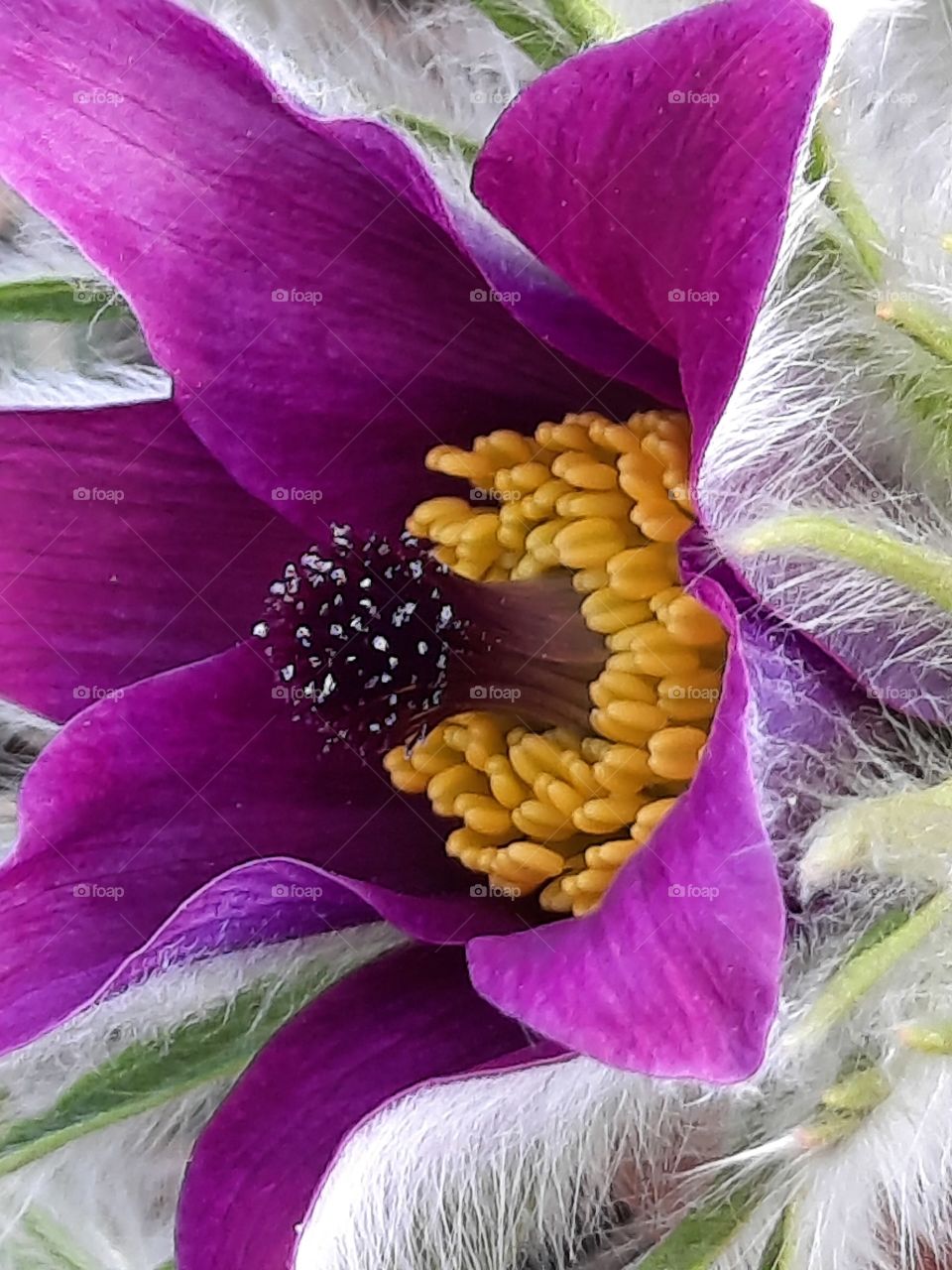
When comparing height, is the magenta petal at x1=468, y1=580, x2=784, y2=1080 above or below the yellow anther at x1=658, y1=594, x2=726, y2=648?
above

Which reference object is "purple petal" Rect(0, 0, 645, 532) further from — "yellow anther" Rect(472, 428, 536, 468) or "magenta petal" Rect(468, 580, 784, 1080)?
"magenta petal" Rect(468, 580, 784, 1080)

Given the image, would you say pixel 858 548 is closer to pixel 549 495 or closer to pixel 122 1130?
pixel 549 495

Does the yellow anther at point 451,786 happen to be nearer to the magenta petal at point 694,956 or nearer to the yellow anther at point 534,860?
the yellow anther at point 534,860

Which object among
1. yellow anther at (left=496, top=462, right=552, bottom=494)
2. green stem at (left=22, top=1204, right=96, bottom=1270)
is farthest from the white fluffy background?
yellow anther at (left=496, top=462, right=552, bottom=494)

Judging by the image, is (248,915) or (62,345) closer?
(248,915)

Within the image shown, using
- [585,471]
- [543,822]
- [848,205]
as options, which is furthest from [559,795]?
[848,205]

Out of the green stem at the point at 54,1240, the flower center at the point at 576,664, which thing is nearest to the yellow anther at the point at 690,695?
the flower center at the point at 576,664
